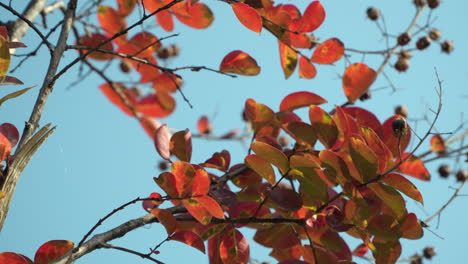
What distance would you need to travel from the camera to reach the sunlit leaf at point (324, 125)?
0.97 meters

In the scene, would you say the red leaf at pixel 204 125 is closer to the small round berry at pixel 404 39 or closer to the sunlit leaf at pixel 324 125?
the small round berry at pixel 404 39

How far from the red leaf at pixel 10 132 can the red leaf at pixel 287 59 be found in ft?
2.09

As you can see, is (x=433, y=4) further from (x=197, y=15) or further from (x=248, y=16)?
(x=248, y=16)

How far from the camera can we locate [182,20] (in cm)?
139

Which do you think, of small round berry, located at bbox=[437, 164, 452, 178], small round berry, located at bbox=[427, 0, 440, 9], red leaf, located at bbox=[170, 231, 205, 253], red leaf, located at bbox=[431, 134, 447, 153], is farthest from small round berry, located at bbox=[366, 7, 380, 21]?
red leaf, located at bbox=[170, 231, 205, 253]

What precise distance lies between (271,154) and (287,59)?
1.53ft

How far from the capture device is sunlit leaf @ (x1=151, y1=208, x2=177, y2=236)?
0.87 m

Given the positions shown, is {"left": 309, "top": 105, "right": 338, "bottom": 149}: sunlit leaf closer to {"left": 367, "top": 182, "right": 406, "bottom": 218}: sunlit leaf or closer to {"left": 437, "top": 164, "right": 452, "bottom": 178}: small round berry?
{"left": 367, "top": 182, "right": 406, "bottom": 218}: sunlit leaf

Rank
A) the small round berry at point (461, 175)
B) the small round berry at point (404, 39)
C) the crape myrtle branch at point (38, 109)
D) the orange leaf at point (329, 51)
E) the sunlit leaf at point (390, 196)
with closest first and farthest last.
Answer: the crape myrtle branch at point (38, 109) → the sunlit leaf at point (390, 196) → the orange leaf at point (329, 51) → the small round berry at point (404, 39) → the small round berry at point (461, 175)

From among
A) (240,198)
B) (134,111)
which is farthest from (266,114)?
(134,111)

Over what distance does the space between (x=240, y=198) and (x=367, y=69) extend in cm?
40

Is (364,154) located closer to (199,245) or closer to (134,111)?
(199,245)

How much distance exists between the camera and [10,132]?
0.82 m

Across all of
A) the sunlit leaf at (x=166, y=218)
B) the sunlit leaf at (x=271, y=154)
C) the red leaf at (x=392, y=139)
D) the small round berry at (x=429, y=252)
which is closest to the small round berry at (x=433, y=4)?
the small round berry at (x=429, y=252)
